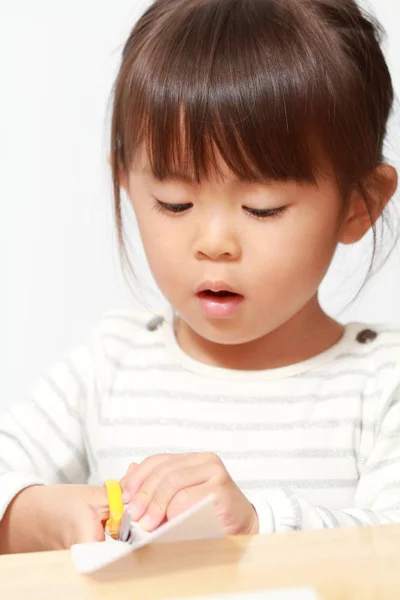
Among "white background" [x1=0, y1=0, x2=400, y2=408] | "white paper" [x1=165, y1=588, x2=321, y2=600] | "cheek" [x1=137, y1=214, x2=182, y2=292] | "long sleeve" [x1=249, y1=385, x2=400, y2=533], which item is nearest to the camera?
"white paper" [x1=165, y1=588, x2=321, y2=600]

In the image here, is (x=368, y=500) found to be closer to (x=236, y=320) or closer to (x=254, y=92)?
(x=236, y=320)

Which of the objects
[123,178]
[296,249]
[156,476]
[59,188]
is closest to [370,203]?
[296,249]

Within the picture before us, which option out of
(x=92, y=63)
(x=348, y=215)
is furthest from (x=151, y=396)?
(x=92, y=63)

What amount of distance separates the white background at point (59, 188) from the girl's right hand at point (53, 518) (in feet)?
1.92

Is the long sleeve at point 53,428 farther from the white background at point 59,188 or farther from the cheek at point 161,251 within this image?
the white background at point 59,188

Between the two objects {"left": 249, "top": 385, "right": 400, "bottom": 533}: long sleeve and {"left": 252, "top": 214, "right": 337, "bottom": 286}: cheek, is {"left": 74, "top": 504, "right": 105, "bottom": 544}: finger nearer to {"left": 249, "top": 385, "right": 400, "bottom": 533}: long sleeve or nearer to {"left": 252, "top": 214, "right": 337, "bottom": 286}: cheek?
{"left": 249, "top": 385, "right": 400, "bottom": 533}: long sleeve

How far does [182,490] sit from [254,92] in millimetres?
335

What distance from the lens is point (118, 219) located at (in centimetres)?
102

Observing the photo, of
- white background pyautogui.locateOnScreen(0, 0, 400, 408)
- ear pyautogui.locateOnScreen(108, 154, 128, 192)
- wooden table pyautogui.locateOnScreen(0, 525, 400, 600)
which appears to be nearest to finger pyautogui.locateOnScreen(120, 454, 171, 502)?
wooden table pyautogui.locateOnScreen(0, 525, 400, 600)

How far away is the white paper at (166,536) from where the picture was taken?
0.54 meters

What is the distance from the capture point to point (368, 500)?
2.82ft

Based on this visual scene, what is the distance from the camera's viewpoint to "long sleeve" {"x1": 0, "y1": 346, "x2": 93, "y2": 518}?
94 centimetres

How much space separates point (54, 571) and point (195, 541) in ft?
0.29

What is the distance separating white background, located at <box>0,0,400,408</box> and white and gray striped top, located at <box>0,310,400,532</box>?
0.40 m
